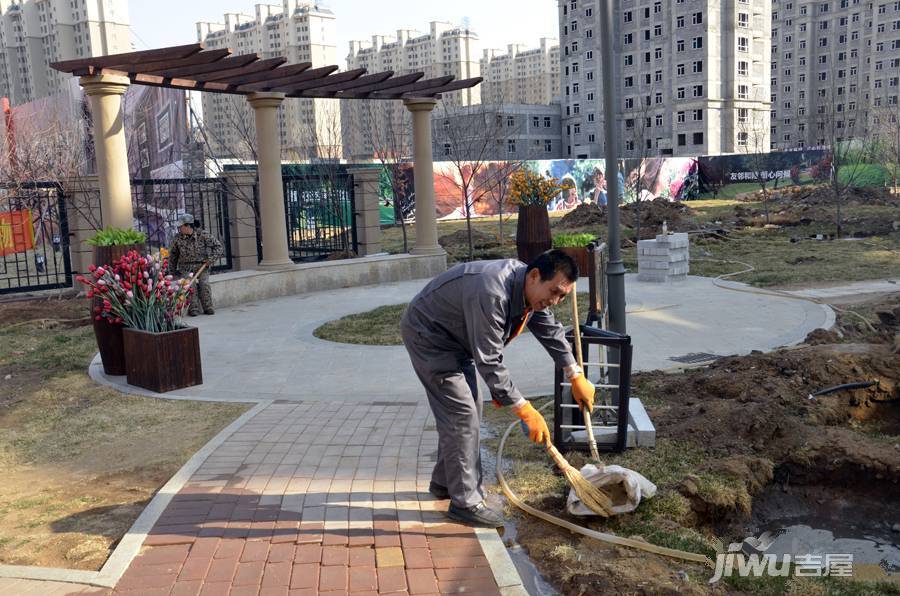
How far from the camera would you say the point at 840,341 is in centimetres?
890

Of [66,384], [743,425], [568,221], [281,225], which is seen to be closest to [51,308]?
[281,225]

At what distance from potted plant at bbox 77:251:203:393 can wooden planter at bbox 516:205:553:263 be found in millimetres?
8492

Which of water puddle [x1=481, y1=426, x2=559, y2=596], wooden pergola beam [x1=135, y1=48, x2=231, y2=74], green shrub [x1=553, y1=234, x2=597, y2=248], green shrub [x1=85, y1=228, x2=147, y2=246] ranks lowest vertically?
water puddle [x1=481, y1=426, x2=559, y2=596]

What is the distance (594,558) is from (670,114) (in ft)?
266

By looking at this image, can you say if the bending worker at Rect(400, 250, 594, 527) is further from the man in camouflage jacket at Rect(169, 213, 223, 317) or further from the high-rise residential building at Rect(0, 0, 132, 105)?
the high-rise residential building at Rect(0, 0, 132, 105)

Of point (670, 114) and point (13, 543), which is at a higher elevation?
point (670, 114)

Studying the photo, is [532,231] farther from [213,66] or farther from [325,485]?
[325,485]

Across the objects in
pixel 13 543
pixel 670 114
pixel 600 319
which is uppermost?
pixel 670 114

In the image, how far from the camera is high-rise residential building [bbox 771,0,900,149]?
95000 millimetres

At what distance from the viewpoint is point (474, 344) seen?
4133mm

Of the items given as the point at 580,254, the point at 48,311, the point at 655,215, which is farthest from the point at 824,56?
the point at 48,311

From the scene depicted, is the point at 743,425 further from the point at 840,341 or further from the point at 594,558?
the point at 840,341

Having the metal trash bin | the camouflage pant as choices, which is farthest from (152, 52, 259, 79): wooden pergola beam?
Answer: the metal trash bin

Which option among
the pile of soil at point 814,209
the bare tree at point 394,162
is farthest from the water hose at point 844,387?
the bare tree at point 394,162
